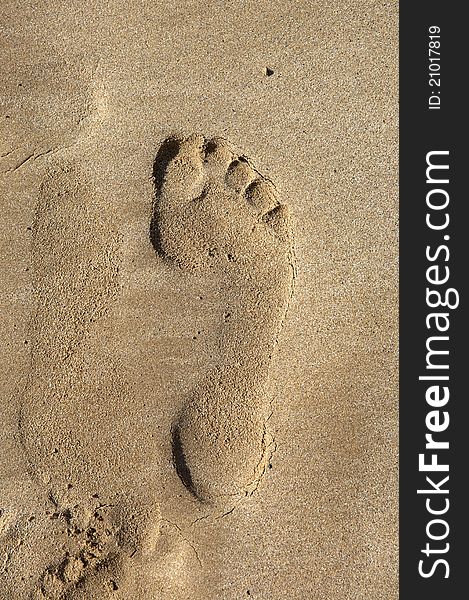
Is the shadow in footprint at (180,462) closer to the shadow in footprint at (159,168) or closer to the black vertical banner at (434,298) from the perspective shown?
the shadow in footprint at (159,168)

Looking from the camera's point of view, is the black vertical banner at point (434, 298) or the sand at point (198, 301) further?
the black vertical banner at point (434, 298)

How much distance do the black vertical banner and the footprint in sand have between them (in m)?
0.77

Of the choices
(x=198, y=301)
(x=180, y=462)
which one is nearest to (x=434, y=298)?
(x=198, y=301)

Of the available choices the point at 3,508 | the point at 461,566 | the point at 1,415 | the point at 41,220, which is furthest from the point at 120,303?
the point at 461,566

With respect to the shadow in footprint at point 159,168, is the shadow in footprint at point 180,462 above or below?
below

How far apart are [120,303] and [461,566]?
2.44m

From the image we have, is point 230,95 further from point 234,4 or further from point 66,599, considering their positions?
point 66,599

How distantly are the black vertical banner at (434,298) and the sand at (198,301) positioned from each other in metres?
0.10

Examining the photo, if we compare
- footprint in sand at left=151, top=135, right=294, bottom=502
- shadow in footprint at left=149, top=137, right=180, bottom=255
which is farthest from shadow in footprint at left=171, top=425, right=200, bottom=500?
shadow in footprint at left=149, top=137, right=180, bottom=255

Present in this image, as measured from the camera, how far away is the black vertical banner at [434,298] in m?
2.76

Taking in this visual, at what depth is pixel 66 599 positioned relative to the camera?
261 cm

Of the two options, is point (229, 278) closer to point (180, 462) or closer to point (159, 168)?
point (159, 168)

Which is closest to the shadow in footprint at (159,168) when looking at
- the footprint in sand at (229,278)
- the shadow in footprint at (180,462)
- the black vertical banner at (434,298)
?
the footprint in sand at (229,278)

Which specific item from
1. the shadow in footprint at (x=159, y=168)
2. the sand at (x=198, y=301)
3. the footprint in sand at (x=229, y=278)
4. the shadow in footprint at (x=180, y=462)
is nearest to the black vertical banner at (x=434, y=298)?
the sand at (x=198, y=301)
